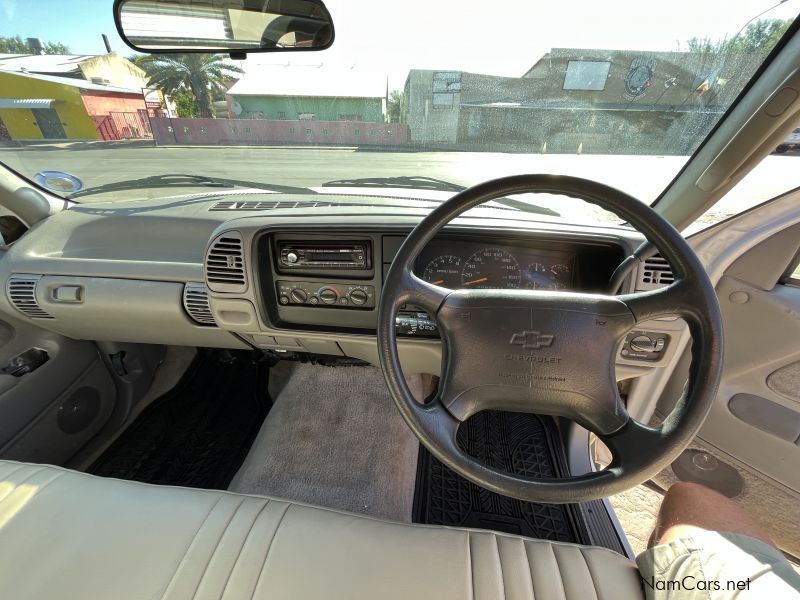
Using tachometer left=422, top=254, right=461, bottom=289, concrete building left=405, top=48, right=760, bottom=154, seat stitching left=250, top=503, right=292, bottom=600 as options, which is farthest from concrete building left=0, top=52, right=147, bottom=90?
seat stitching left=250, top=503, right=292, bottom=600

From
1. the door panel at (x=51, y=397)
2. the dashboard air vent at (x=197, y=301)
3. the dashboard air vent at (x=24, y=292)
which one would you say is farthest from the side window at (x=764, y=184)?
the door panel at (x=51, y=397)

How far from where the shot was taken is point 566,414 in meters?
1.10

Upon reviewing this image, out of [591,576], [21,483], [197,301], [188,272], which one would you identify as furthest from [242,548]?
[188,272]

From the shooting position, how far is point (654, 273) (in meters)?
1.35

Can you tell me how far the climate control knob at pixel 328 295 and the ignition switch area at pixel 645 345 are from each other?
1079 millimetres

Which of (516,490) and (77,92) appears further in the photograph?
(77,92)

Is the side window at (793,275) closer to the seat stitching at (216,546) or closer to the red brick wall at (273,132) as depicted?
the red brick wall at (273,132)

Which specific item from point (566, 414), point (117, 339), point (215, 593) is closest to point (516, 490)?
point (566, 414)

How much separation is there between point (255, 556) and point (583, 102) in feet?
5.44

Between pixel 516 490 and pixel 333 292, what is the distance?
1016mm

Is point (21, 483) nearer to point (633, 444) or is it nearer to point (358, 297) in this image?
point (358, 297)

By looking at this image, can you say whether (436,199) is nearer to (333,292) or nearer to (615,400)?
(333,292)

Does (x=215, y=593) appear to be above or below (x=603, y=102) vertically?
below

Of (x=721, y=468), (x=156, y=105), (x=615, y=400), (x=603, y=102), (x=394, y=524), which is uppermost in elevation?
(x=603, y=102)
